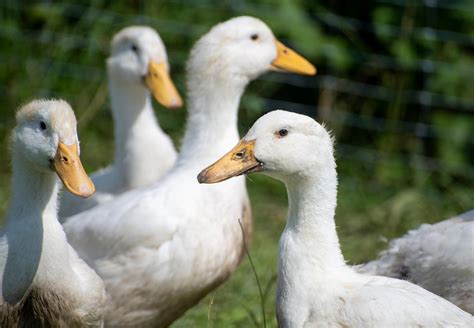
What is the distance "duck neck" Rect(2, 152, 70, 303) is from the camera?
3838mm

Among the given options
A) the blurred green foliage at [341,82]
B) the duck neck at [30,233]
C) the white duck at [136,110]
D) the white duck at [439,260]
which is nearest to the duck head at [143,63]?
the white duck at [136,110]

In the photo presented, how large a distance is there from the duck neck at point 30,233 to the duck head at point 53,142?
6 centimetres

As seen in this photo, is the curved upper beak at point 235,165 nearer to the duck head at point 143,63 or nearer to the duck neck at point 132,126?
the duck head at point 143,63

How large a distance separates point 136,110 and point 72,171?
1.94 meters

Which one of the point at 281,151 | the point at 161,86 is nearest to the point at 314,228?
the point at 281,151

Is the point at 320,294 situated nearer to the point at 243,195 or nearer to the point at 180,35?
the point at 243,195

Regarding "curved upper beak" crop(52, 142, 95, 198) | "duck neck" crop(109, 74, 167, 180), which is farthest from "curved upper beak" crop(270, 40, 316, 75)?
"curved upper beak" crop(52, 142, 95, 198)

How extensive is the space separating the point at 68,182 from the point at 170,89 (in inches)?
71.0

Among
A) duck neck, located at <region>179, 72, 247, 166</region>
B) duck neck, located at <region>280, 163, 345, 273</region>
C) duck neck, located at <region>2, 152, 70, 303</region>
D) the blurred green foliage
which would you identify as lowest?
the blurred green foliage

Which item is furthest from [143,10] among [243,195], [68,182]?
[68,182]

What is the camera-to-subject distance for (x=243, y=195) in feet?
15.9

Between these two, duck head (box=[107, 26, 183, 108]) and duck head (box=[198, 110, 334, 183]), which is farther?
duck head (box=[107, 26, 183, 108])

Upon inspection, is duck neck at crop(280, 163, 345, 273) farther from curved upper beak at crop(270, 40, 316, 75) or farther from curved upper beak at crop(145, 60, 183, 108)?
curved upper beak at crop(145, 60, 183, 108)

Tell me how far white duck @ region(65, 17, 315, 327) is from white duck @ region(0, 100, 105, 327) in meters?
0.50
